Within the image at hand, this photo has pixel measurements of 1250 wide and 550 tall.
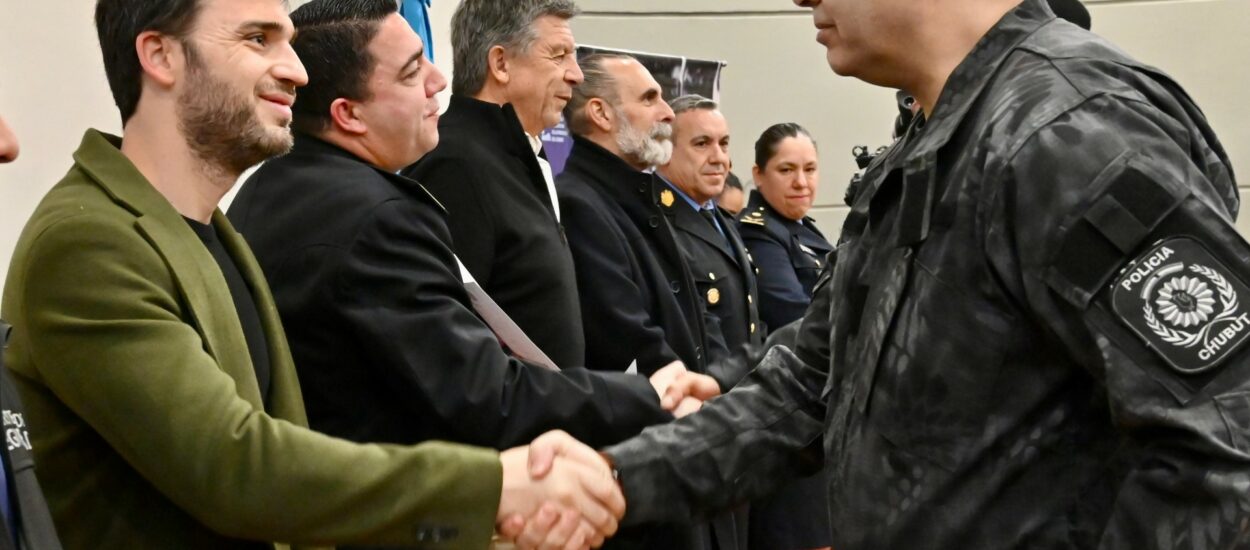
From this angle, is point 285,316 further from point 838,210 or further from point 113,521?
point 838,210

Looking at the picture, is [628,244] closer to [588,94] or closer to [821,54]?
[588,94]

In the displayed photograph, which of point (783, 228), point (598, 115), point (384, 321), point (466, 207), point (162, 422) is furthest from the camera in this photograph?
point (783, 228)

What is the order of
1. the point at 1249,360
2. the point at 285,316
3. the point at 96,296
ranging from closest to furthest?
the point at 1249,360, the point at 96,296, the point at 285,316

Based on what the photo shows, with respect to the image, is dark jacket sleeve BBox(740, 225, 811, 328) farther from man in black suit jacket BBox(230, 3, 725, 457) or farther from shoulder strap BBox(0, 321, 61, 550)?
shoulder strap BBox(0, 321, 61, 550)

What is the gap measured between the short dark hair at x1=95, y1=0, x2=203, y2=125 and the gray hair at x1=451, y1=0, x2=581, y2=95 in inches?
53.4

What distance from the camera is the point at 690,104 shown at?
5.25 meters

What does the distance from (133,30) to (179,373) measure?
0.58 meters

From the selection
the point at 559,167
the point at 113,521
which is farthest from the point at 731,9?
the point at 113,521

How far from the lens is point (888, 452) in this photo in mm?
1619

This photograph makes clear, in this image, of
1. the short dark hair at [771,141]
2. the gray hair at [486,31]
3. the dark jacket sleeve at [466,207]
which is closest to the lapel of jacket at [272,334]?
the dark jacket sleeve at [466,207]

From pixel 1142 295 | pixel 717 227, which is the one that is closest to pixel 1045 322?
pixel 1142 295

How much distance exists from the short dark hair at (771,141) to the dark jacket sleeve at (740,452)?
4.05 meters

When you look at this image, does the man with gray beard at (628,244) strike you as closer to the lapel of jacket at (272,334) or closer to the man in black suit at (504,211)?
the man in black suit at (504,211)

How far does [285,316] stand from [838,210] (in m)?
6.35
